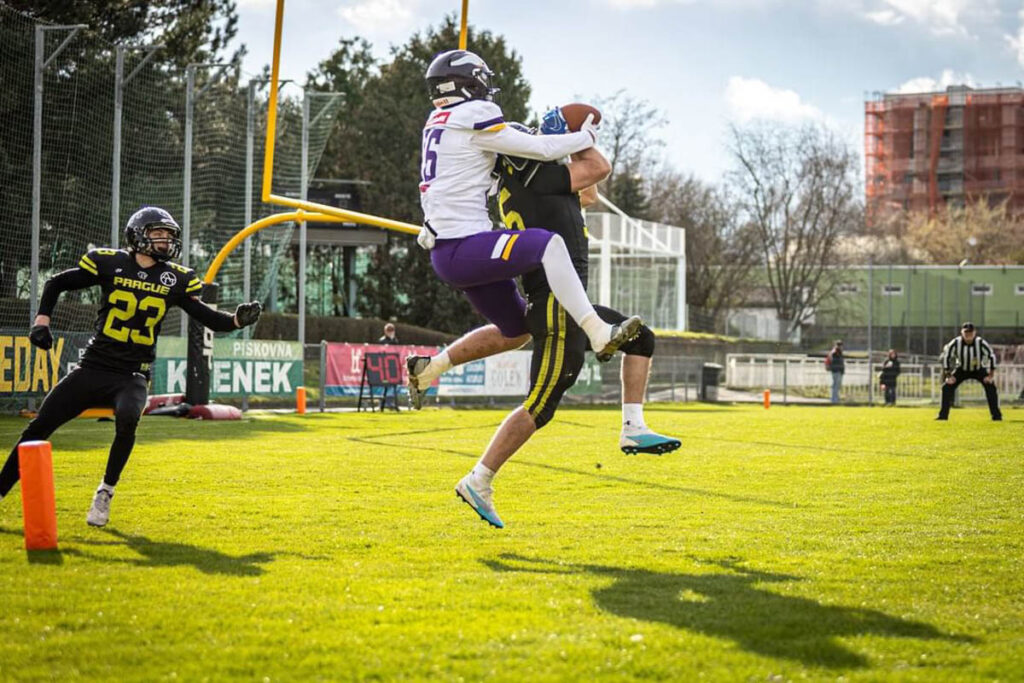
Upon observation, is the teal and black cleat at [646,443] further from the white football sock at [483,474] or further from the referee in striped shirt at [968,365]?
the referee in striped shirt at [968,365]

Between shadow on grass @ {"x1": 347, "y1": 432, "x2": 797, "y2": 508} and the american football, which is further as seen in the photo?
shadow on grass @ {"x1": 347, "y1": 432, "x2": 797, "y2": 508}

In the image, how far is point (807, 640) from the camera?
14.4 feet

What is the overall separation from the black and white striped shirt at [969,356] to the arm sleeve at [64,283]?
19405mm

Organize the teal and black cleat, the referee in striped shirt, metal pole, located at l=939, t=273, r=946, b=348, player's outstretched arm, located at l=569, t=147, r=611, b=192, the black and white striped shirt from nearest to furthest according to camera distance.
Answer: the teal and black cleat
player's outstretched arm, located at l=569, t=147, r=611, b=192
the referee in striped shirt
the black and white striped shirt
metal pole, located at l=939, t=273, r=946, b=348

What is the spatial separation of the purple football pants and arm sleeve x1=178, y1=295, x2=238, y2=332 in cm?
182

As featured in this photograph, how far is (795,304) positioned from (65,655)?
64106mm

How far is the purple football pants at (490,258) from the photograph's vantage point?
678 centimetres

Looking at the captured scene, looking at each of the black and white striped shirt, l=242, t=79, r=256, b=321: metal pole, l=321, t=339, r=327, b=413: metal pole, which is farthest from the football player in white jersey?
l=242, t=79, r=256, b=321: metal pole

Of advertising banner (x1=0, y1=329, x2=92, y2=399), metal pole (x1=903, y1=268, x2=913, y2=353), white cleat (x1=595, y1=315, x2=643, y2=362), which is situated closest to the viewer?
white cleat (x1=595, y1=315, x2=643, y2=362)

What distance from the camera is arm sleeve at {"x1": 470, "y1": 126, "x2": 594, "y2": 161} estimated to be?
22.2 feet

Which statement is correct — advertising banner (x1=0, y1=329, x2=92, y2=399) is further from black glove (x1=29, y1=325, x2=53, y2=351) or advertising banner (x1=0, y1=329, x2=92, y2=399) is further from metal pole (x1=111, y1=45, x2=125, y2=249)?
black glove (x1=29, y1=325, x2=53, y2=351)

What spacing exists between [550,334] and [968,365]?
62.0ft

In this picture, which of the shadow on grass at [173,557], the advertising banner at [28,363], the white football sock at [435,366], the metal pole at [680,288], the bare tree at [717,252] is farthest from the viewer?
the bare tree at [717,252]

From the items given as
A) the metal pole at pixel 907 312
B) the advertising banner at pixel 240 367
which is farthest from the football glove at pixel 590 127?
the metal pole at pixel 907 312
